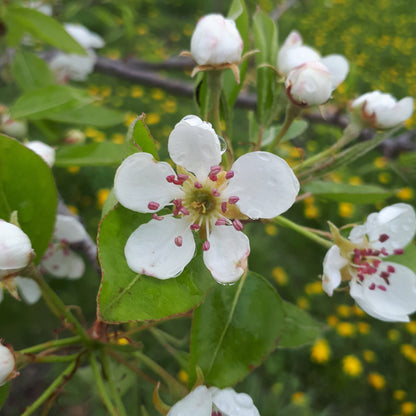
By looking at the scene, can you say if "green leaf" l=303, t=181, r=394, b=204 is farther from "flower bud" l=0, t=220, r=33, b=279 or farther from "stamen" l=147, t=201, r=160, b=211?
"flower bud" l=0, t=220, r=33, b=279

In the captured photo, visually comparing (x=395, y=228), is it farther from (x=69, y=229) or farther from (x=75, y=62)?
(x=75, y=62)

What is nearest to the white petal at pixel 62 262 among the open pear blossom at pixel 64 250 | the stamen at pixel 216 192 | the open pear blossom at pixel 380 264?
the open pear blossom at pixel 64 250

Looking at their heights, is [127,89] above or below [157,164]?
below

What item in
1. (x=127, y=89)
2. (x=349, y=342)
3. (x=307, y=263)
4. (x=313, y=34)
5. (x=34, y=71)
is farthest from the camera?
(x=313, y=34)

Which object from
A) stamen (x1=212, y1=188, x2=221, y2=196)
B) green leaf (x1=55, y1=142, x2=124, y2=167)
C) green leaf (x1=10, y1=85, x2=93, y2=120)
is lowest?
green leaf (x1=55, y1=142, x2=124, y2=167)

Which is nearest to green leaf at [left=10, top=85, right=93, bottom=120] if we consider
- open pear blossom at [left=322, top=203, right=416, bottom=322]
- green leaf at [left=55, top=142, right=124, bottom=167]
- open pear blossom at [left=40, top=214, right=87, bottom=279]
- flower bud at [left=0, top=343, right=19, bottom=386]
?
green leaf at [left=55, top=142, right=124, bottom=167]

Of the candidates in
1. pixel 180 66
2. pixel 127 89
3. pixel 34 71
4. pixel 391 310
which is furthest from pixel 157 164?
pixel 127 89

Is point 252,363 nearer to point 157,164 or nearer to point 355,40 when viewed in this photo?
point 157,164
